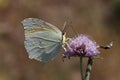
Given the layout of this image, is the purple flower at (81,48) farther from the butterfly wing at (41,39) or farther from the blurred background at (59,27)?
the blurred background at (59,27)

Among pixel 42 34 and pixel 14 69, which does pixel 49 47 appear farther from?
pixel 14 69

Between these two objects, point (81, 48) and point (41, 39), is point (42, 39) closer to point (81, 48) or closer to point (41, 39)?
point (41, 39)

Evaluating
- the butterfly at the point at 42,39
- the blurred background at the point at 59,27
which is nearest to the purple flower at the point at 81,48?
the butterfly at the point at 42,39

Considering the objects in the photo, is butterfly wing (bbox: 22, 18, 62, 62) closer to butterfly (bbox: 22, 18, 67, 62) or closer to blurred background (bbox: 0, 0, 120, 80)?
butterfly (bbox: 22, 18, 67, 62)

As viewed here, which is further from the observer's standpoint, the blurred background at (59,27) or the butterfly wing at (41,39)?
the blurred background at (59,27)

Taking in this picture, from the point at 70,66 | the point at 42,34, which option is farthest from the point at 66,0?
the point at 42,34

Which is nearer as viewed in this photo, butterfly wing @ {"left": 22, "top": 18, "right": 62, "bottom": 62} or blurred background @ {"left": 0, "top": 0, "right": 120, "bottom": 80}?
butterfly wing @ {"left": 22, "top": 18, "right": 62, "bottom": 62}

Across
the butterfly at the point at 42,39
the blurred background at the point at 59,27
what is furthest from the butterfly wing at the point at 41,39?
the blurred background at the point at 59,27

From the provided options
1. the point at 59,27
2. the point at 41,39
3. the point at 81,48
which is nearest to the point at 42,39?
the point at 41,39

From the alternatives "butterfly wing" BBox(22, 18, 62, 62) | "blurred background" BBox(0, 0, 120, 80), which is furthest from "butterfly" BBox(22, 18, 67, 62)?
"blurred background" BBox(0, 0, 120, 80)
